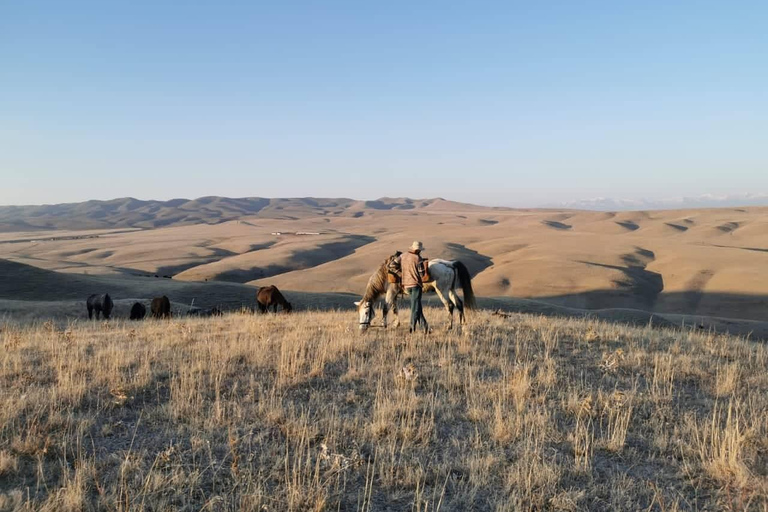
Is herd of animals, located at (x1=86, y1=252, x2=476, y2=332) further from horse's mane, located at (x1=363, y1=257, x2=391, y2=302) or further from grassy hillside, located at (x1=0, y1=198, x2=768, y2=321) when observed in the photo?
grassy hillside, located at (x1=0, y1=198, x2=768, y2=321)

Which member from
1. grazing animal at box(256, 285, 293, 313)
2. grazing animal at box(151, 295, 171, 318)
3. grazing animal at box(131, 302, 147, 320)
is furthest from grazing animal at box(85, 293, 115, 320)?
grazing animal at box(256, 285, 293, 313)

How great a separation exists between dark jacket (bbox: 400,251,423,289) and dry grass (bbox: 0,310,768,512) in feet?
5.99

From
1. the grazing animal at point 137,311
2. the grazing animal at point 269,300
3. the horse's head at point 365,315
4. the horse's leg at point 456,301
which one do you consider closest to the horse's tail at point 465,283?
the horse's leg at point 456,301

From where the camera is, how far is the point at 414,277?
34.5ft

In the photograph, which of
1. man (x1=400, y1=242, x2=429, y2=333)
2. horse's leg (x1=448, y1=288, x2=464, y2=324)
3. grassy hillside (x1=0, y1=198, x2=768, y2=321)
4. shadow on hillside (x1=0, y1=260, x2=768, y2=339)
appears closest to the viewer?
man (x1=400, y1=242, x2=429, y2=333)

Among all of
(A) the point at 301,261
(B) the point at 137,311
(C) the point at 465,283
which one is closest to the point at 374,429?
(C) the point at 465,283

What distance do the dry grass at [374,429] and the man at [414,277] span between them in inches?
58.8

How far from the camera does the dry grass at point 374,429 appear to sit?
4.06m

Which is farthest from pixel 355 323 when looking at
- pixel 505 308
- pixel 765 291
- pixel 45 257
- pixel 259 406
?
pixel 45 257

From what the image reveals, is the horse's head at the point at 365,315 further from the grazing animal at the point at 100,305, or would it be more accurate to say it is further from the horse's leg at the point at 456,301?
the grazing animal at the point at 100,305

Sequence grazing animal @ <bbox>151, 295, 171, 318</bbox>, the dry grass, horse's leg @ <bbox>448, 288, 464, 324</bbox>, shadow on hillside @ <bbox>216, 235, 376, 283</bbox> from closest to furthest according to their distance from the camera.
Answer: the dry grass → horse's leg @ <bbox>448, 288, 464, 324</bbox> → grazing animal @ <bbox>151, 295, 171, 318</bbox> → shadow on hillside @ <bbox>216, 235, 376, 283</bbox>

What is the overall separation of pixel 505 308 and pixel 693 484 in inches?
850

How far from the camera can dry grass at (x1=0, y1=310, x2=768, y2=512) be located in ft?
13.3

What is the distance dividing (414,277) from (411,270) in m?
0.18
